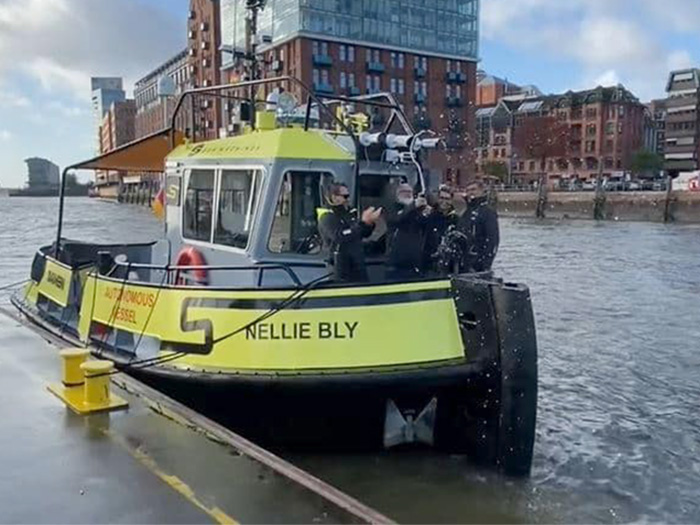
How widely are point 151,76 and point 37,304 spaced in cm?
11015

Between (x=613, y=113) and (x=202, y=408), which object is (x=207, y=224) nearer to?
(x=202, y=408)

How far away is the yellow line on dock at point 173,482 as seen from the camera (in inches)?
163

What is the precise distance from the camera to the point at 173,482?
4.62 meters

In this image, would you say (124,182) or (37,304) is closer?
(37,304)

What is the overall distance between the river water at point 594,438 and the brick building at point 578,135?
94185 millimetres

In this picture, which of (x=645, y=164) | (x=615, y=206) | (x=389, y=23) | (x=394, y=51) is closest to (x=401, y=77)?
(x=394, y=51)

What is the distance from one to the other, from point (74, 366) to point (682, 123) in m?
115

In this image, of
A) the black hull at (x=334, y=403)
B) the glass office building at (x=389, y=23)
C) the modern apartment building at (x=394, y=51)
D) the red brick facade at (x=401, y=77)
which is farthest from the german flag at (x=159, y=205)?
the red brick facade at (x=401, y=77)

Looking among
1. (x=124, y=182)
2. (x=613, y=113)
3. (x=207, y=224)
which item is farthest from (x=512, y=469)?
(x=124, y=182)

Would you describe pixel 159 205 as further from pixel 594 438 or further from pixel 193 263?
pixel 594 438

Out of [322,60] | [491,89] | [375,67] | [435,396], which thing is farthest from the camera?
[491,89]

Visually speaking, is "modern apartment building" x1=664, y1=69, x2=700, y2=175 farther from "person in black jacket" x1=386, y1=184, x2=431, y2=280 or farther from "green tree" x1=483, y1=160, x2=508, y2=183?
"person in black jacket" x1=386, y1=184, x2=431, y2=280

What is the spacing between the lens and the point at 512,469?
6496 millimetres

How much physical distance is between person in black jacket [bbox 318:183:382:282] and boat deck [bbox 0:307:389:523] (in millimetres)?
1784
